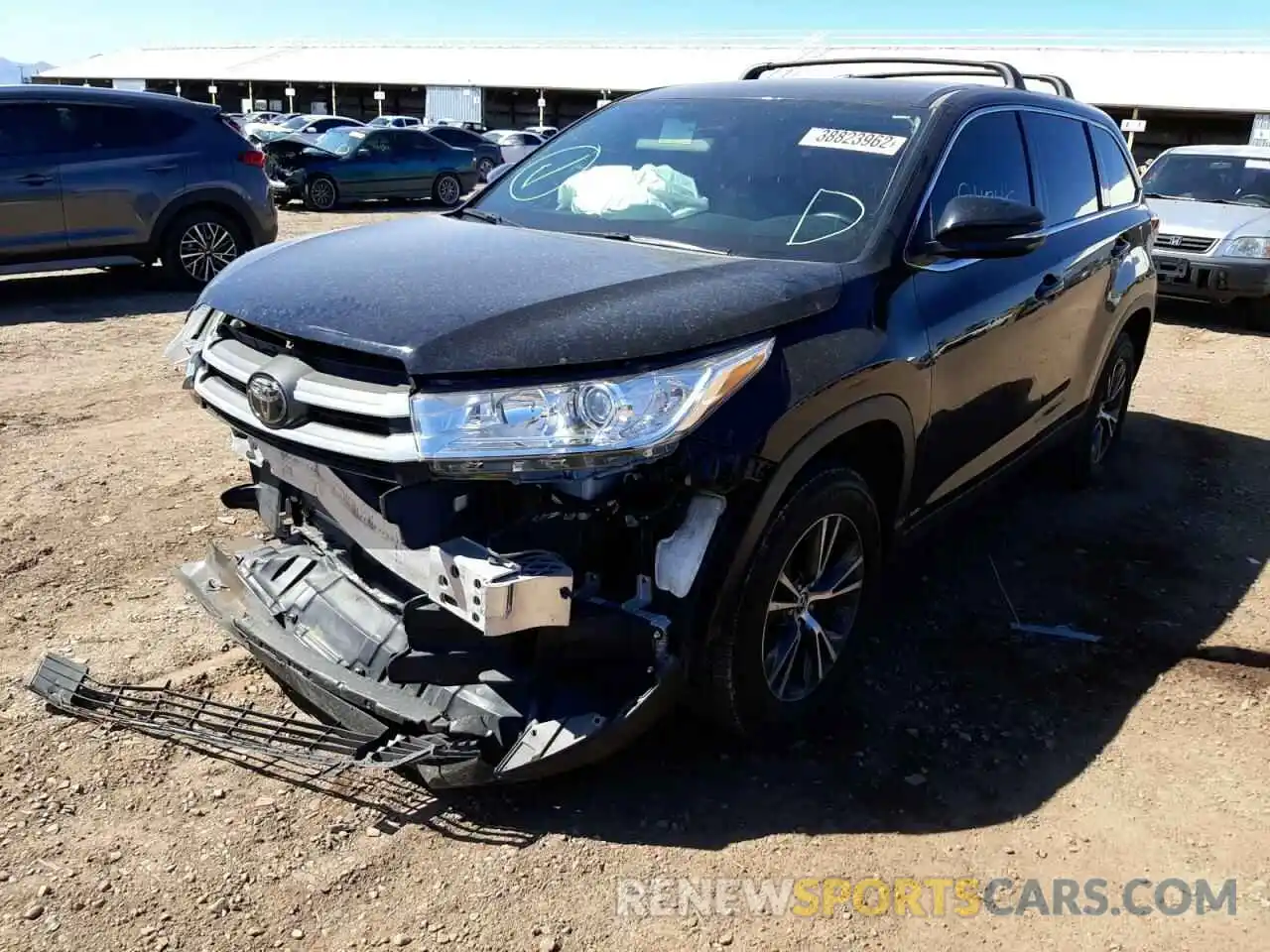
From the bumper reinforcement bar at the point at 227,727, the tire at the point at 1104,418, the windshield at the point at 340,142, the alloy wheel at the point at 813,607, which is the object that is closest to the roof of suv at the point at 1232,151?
the tire at the point at 1104,418

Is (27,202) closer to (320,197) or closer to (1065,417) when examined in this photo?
(1065,417)

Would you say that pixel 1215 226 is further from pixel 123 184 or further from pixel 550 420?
pixel 123 184

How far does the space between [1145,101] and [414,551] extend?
38.0 meters

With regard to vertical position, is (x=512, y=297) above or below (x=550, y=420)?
above

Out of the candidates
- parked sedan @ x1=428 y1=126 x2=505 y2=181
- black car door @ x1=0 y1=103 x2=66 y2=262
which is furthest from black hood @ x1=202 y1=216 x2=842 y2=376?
parked sedan @ x1=428 y1=126 x2=505 y2=181

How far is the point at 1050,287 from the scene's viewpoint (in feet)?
13.7

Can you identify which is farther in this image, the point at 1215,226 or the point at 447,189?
the point at 447,189

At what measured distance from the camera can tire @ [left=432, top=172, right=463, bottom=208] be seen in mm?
19750

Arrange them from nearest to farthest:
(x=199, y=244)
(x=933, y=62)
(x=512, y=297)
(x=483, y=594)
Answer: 1. (x=483, y=594)
2. (x=512, y=297)
3. (x=933, y=62)
4. (x=199, y=244)

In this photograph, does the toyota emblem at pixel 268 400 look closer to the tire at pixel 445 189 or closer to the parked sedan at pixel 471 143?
the tire at pixel 445 189

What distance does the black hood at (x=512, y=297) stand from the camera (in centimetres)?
246

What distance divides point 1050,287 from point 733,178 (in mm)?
1442

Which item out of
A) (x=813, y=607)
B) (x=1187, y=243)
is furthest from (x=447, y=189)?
(x=813, y=607)

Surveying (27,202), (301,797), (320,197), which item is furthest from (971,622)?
(320,197)
